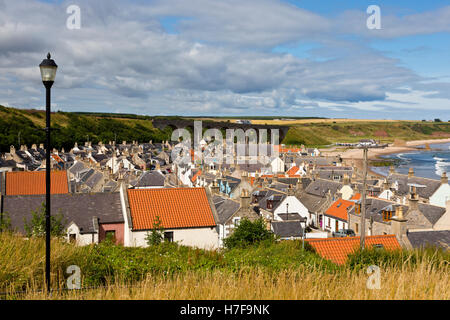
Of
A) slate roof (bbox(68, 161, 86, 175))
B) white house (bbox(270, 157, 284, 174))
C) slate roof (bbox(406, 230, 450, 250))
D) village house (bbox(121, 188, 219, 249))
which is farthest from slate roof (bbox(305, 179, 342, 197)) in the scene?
slate roof (bbox(68, 161, 86, 175))

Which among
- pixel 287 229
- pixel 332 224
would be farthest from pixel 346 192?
pixel 287 229

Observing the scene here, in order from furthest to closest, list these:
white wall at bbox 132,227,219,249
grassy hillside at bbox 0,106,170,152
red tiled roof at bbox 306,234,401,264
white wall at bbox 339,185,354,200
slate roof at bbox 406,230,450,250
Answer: grassy hillside at bbox 0,106,170,152 → white wall at bbox 339,185,354,200 → slate roof at bbox 406,230,450,250 → white wall at bbox 132,227,219,249 → red tiled roof at bbox 306,234,401,264

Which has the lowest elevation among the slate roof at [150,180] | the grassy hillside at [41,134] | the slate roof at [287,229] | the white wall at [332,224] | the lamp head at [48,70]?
the white wall at [332,224]

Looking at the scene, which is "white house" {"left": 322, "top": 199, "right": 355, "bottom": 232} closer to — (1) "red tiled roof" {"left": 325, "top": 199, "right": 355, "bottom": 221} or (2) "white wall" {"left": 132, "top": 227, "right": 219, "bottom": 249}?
(1) "red tiled roof" {"left": 325, "top": 199, "right": 355, "bottom": 221}

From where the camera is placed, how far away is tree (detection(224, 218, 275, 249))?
26.5 meters

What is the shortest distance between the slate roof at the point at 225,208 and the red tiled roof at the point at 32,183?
61.1 ft

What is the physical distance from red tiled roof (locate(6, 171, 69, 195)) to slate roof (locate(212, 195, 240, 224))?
61.1 ft

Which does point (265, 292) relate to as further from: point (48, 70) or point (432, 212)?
point (432, 212)

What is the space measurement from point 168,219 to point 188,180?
41.8 m

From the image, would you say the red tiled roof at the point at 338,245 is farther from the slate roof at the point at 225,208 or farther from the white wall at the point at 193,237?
the slate roof at the point at 225,208

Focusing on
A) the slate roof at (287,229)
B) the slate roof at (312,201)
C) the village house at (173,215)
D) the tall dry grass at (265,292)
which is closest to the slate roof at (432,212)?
the slate roof at (287,229)

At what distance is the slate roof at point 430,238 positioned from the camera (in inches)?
1168

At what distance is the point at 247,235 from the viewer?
→ 26938mm

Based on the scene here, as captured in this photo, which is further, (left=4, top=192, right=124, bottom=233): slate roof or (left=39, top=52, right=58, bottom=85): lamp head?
(left=4, top=192, right=124, bottom=233): slate roof
